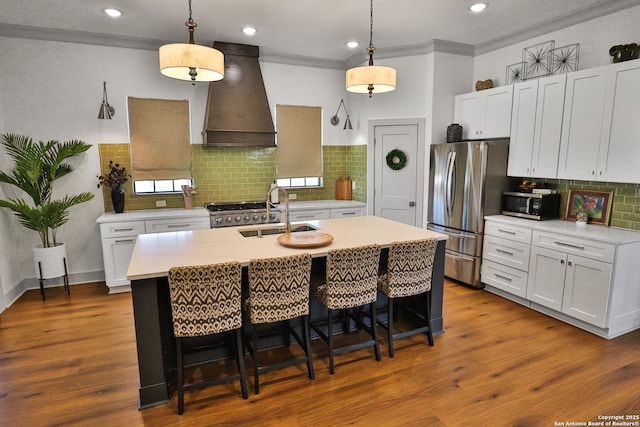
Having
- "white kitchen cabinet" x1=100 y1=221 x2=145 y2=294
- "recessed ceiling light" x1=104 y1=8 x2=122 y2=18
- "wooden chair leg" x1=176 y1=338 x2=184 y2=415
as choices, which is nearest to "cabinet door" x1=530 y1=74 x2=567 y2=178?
"wooden chair leg" x1=176 y1=338 x2=184 y2=415

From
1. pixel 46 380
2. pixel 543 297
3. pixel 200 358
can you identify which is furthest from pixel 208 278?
pixel 543 297

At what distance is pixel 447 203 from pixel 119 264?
4129 mm

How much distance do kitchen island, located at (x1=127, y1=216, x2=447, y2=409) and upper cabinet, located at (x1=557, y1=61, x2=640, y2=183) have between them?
1.72 metres

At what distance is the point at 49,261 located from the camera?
4.24m

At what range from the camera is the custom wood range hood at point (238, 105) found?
4781mm

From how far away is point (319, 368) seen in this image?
9.42ft

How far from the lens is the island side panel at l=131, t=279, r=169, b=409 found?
2.36m

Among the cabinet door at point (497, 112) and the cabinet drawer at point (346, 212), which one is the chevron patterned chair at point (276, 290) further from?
the cabinet door at point (497, 112)

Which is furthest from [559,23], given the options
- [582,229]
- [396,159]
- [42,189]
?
[42,189]

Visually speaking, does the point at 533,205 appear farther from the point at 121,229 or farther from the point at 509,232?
the point at 121,229

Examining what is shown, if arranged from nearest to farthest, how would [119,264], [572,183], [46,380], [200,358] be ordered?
[46,380] < [200,358] < [572,183] < [119,264]

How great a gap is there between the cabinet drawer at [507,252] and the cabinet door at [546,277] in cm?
8

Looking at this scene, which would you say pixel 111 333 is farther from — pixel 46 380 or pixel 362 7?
pixel 362 7

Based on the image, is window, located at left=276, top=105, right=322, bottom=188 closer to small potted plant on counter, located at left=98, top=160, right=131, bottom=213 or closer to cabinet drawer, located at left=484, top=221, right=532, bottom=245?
small potted plant on counter, located at left=98, top=160, right=131, bottom=213
